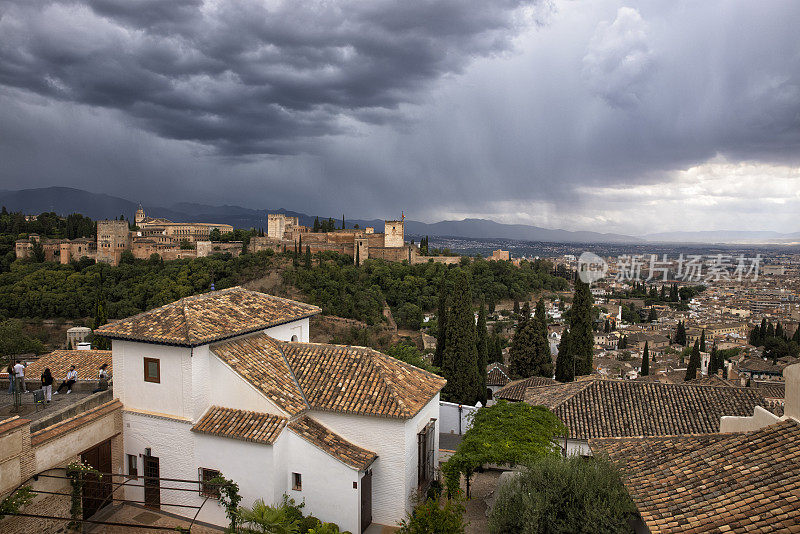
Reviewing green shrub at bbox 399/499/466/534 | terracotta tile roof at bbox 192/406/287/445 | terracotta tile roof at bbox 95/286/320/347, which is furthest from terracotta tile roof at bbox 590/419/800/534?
terracotta tile roof at bbox 95/286/320/347

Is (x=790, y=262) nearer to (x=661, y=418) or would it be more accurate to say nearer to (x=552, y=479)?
(x=661, y=418)

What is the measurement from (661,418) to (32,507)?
16.4m

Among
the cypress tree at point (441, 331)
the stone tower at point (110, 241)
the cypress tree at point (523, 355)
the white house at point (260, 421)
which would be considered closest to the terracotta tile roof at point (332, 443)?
the white house at point (260, 421)

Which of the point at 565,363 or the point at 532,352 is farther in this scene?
the point at 532,352

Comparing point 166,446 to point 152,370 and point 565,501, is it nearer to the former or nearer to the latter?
point 152,370

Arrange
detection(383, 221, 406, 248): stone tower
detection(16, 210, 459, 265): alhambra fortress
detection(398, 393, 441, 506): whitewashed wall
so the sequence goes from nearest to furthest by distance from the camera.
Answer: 1. detection(398, 393, 441, 506): whitewashed wall
2. detection(16, 210, 459, 265): alhambra fortress
3. detection(383, 221, 406, 248): stone tower

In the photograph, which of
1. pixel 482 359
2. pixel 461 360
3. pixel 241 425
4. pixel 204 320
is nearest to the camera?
pixel 241 425

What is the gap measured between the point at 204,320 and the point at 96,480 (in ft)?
13.4

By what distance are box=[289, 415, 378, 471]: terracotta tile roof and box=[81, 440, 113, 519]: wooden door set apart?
425 cm

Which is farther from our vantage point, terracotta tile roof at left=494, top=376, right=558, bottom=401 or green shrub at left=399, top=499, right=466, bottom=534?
terracotta tile roof at left=494, top=376, right=558, bottom=401

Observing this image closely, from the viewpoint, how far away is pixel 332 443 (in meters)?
11.0

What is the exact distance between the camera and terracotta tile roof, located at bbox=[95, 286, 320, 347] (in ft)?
37.4

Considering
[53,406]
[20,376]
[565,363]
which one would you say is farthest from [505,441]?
[565,363]

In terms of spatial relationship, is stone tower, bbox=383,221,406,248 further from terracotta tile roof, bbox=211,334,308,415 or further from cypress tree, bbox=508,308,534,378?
terracotta tile roof, bbox=211,334,308,415
